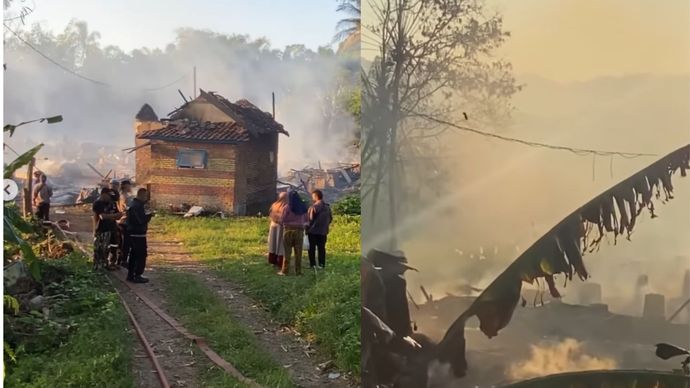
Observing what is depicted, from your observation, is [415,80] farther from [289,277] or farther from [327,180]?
[289,277]

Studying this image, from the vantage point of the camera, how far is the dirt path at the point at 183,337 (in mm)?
2318

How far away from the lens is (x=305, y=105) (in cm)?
249

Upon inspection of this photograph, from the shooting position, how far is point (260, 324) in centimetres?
262

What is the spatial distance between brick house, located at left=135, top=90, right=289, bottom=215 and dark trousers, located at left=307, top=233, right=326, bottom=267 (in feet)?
0.88

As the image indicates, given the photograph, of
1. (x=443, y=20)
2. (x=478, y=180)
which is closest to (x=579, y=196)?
(x=478, y=180)

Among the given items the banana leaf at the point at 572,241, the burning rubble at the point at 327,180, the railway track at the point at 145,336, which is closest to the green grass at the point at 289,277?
the burning rubble at the point at 327,180

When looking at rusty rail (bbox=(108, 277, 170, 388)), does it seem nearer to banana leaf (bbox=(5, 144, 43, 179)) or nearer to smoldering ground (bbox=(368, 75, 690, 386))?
banana leaf (bbox=(5, 144, 43, 179))

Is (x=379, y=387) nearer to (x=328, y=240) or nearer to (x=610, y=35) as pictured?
(x=328, y=240)

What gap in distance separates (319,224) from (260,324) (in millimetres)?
525

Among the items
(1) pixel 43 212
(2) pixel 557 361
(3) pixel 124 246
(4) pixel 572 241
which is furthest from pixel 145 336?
(4) pixel 572 241

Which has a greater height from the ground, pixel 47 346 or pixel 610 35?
pixel 610 35

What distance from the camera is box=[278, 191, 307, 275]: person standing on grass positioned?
2.58 m

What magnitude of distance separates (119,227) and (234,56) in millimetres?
932

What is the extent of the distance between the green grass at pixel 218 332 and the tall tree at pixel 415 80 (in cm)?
74
